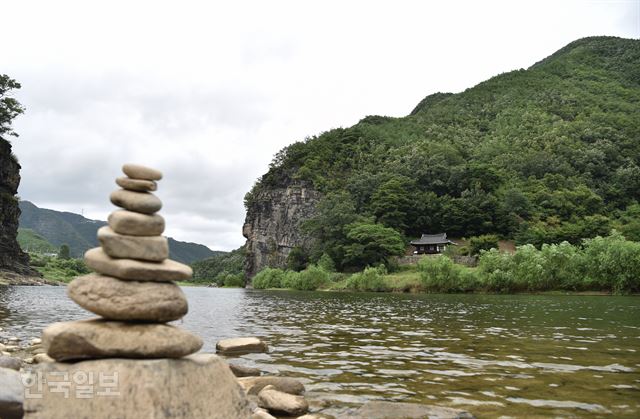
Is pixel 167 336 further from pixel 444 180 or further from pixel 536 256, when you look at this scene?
pixel 444 180

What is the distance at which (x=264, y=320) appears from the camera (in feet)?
128

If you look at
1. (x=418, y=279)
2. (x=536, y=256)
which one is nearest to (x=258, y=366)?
(x=536, y=256)

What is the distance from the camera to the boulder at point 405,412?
11.0 meters

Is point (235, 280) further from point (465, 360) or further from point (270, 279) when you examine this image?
point (465, 360)

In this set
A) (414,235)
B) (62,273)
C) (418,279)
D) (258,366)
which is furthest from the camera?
(62,273)

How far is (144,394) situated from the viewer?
7723 mm

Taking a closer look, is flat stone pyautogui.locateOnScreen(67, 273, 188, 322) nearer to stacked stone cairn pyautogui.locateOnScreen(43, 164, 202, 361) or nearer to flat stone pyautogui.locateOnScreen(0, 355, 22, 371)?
stacked stone cairn pyautogui.locateOnScreen(43, 164, 202, 361)

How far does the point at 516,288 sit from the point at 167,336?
84703mm

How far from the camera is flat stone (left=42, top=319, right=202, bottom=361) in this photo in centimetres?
825

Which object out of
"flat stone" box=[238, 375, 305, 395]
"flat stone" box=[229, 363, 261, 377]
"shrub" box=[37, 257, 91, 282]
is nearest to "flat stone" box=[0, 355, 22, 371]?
"flat stone" box=[229, 363, 261, 377]

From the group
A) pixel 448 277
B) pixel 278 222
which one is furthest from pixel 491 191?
pixel 448 277

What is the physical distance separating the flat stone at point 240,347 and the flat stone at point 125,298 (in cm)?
1327

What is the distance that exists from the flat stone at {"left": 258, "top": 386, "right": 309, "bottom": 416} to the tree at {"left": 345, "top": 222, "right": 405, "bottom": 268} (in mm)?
110810

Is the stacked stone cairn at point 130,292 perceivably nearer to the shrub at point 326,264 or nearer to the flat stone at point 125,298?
the flat stone at point 125,298
